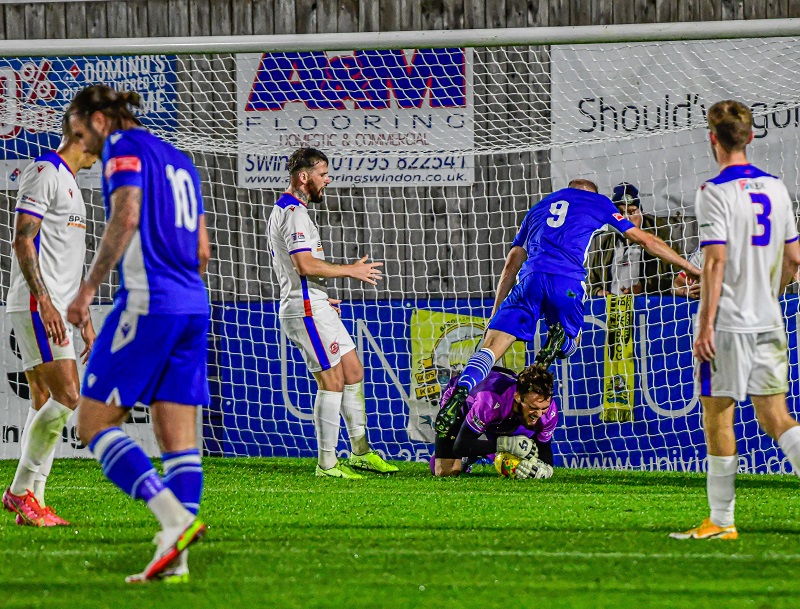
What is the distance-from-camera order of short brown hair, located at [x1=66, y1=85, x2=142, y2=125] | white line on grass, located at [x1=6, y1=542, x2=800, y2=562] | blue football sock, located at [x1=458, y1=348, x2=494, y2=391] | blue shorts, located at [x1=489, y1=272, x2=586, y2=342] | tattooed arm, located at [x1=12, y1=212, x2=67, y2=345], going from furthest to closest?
1. blue shorts, located at [x1=489, y1=272, x2=586, y2=342]
2. blue football sock, located at [x1=458, y1=348, x2=494, y2=391]
3. tattooed arm, located at [x1=12, y1=212, x2=67, y2=345]
4. white line on grass, located at [x1=6, y1=542, x2=800, y2=562]
5. short brown hair, located at [x1=66, y1=85, x2=142, y2=125]

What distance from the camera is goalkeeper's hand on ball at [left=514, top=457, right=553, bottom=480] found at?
754cm

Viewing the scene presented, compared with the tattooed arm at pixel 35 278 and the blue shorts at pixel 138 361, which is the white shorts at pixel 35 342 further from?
the blue shorts at pixel 138 361

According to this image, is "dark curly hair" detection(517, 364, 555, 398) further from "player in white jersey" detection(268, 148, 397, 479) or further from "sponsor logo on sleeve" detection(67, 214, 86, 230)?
"sponsor logo on sleeve" detection(67, 214, 86, 230)

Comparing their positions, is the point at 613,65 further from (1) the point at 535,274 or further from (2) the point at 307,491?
(2) the point at 307,491

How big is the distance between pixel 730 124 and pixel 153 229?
2.30m

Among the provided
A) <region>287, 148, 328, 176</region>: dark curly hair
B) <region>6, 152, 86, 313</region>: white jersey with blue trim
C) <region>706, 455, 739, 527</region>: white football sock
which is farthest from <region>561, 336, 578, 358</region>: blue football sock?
<region>6, 152, 86, 313</region>: white jersey with blue trim

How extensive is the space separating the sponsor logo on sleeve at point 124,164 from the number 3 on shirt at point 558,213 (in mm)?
4100

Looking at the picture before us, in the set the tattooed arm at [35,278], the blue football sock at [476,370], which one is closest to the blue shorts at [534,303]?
the blue football sock at [476,370]

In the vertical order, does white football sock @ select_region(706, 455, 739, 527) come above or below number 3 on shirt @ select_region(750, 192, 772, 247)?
below

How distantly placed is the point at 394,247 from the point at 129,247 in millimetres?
6353

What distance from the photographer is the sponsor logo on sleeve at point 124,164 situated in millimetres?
3816

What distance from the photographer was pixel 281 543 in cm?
480

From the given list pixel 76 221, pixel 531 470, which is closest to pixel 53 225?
pixel 76 221

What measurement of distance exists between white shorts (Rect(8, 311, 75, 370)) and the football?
3.16m
